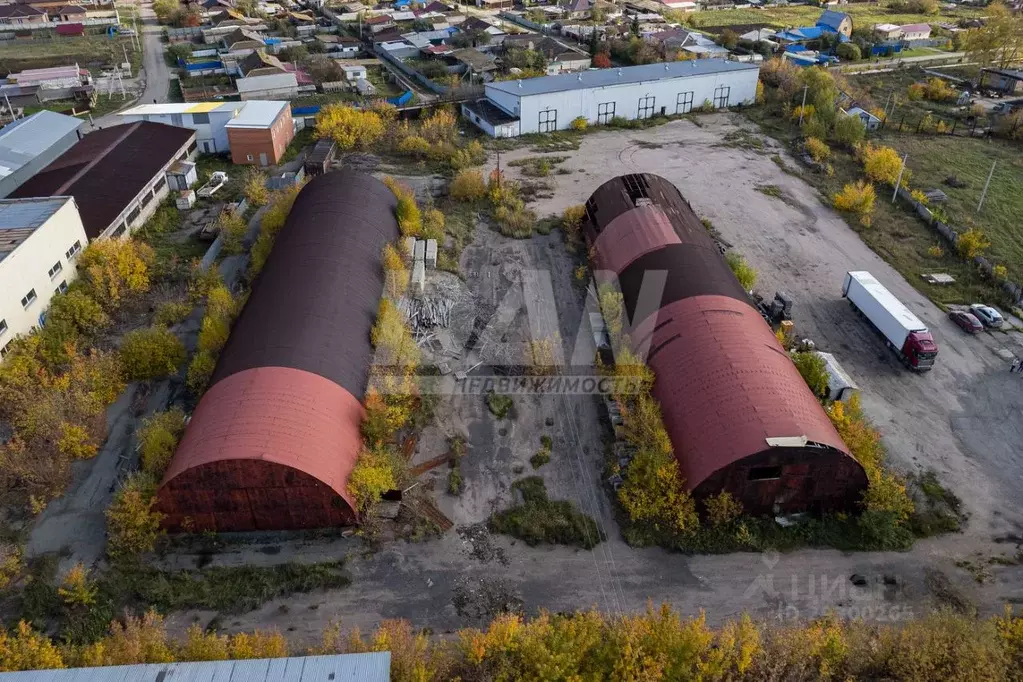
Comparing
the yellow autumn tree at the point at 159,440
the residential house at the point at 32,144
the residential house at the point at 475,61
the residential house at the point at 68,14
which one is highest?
the residential house at the point at 68,14

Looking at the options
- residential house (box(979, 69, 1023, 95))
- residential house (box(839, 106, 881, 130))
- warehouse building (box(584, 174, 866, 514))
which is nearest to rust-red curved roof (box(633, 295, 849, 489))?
warehouse building (box(584, 174, 866, 514))

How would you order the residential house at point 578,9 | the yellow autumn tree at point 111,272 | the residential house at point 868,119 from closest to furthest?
the yellow autumn tree at point 111,272
the residential house at point 868,119
the residential house at point 578,9

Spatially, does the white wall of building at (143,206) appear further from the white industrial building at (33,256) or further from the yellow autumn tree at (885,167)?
the yellow autumn tree at (885,167)

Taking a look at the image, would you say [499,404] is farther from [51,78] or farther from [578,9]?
[578,9]

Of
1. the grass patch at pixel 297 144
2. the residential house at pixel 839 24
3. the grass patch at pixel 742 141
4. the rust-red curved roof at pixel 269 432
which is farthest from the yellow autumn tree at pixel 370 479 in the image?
the residential house at pixel 839 24

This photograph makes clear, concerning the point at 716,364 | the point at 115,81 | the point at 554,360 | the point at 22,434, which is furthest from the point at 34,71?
the point at 716,364

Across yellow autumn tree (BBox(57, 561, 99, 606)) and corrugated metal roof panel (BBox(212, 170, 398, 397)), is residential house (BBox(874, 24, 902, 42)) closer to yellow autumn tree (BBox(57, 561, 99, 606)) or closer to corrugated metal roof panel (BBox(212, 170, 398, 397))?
corrugated metal roof panel (BBox(212, 170, 398, 397))

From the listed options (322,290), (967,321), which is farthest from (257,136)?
(967,321)

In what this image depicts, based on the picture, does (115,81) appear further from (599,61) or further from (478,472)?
(478,472)
